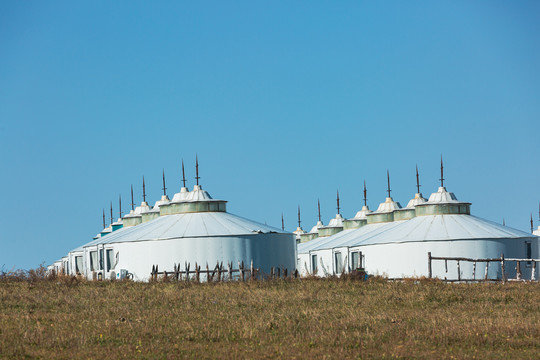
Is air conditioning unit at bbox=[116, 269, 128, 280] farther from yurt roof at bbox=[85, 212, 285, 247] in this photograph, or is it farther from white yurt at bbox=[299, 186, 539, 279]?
white yurt at bbox=[299, 186, 539, 279]

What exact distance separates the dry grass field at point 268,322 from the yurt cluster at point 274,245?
614 inches

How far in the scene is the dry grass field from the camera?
18.3 meters

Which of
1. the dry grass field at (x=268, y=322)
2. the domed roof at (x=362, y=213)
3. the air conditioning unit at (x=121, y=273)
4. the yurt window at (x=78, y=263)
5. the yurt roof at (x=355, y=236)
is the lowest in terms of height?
the dry grass field at (x=268, y=322)

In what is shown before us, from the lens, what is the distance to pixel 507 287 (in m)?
36.7

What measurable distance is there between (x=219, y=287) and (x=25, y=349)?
641 inches

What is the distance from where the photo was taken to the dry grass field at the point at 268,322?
60.0 ft

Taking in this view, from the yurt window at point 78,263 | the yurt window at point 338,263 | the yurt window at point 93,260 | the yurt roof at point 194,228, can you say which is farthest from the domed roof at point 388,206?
the yurt window at point 93,260

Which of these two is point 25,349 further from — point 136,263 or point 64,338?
point 136,263

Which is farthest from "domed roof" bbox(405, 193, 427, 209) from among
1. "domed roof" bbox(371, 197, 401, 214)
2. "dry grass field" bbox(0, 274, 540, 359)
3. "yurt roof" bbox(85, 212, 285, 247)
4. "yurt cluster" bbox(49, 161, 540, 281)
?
"dry grass field" bbox(0, 274, 540, 359)

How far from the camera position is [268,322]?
22188 mm

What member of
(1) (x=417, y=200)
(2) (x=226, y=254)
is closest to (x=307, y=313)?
(2) (x=226, y=254)

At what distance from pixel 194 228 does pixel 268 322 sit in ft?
98.0

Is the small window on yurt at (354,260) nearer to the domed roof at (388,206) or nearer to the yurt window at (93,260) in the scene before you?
the domed roof at (388,206)

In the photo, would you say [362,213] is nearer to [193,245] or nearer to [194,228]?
[194,228]
